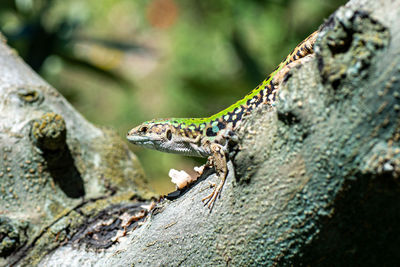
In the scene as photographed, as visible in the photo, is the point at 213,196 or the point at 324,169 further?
the point at 213,196

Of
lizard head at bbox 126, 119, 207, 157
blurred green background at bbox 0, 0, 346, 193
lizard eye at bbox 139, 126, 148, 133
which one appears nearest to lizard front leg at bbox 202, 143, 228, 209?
lizard head at bbox 126, 119, 207, 157

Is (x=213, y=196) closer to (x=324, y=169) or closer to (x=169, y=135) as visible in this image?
(x=324, y=169)

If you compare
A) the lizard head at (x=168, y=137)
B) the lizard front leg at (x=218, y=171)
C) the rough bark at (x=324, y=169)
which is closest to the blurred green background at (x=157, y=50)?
the lizard head at (x=168, y=137)

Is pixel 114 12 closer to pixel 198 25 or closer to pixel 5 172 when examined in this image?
pixel 198 25

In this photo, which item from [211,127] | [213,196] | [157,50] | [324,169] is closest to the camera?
[324,169]

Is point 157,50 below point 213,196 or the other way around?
the other way around

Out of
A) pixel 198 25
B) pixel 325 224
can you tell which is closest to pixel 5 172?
pixel 325 224

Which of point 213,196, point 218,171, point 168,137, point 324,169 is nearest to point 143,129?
point 168,137
